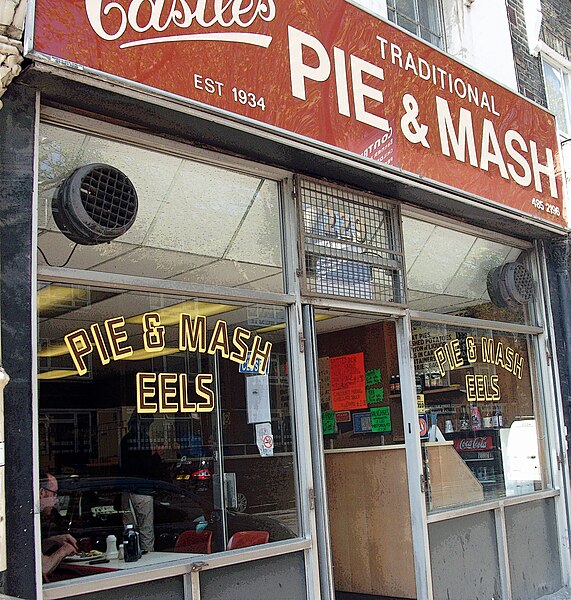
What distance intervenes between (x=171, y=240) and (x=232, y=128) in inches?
30.5

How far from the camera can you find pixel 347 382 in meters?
7.68

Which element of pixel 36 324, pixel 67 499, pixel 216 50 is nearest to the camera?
pixel 36 324

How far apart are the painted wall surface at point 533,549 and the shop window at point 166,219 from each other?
3.34m

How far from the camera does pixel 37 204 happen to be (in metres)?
3.95

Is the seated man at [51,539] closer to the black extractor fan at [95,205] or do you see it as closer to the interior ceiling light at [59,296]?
the interior ceiling light at [59,296]

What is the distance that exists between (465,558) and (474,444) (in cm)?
103

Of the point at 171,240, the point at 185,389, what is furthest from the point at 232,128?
the point at 185,389

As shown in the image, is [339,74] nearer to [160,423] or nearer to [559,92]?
[160,423]

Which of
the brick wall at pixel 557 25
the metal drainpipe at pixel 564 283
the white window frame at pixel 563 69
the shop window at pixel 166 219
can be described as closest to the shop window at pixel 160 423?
the shop window at pixel 166 219

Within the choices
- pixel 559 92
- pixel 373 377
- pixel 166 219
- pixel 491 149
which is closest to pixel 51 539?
pixel 166 219

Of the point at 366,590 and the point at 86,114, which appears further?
the point at 366,590

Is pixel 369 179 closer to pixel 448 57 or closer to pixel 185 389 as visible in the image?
pixel 448 57

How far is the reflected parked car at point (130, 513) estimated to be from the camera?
4.14 metres

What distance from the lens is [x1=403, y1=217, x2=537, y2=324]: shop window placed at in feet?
21.0
